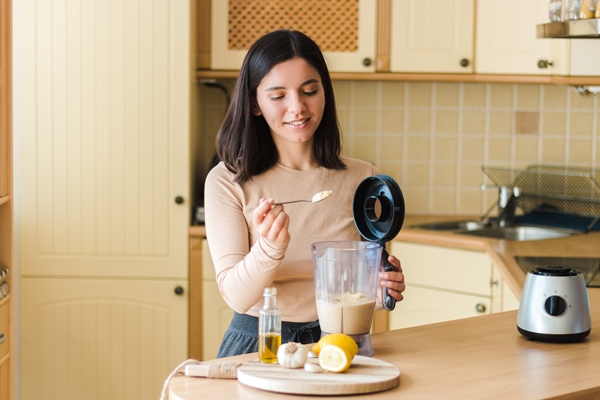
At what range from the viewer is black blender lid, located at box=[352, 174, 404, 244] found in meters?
1.57

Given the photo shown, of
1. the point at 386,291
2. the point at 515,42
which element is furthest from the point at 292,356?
the point at 515,42

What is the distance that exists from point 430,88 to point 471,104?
0.19 meters

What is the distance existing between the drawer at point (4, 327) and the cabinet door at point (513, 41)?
6.52 feet

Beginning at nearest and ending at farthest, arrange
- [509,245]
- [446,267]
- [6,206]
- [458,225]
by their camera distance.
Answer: [6,206] < [509,245] < [446,267] < [458,225]

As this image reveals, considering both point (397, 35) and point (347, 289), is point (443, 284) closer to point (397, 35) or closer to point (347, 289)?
point (397, 35)

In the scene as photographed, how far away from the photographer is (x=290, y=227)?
1892mm

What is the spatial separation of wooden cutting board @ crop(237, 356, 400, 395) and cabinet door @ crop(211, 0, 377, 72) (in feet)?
7.40

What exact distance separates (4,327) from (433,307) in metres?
1.53

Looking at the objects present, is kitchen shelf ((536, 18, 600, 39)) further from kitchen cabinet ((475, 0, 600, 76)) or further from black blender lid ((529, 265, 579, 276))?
kitchen cabinet ((475, 0, 600, 76))

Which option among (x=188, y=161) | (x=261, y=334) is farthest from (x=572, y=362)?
(x=188, y=161)

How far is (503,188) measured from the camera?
366cm

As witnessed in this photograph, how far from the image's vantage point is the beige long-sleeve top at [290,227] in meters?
1.73

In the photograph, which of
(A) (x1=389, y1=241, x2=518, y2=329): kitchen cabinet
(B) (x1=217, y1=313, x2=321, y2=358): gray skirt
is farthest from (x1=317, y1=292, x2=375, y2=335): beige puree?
(A) (x1=389, y1=241, x2=518, y2=329): kitchen cabinet

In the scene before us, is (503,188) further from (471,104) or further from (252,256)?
(252,256)
